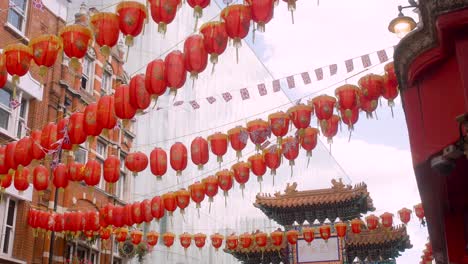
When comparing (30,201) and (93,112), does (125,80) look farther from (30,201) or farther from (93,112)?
(93,112)

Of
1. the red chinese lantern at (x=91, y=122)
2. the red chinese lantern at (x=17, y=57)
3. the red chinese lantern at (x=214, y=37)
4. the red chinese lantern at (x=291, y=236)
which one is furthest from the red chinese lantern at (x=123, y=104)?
the red chinese lantern at (x=291, y=236)

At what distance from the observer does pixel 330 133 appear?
1405 centimetres

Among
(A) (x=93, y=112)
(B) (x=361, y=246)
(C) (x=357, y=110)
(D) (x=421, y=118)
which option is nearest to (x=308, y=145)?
(C) (x=357, y=110)

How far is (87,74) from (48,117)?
3899 mm

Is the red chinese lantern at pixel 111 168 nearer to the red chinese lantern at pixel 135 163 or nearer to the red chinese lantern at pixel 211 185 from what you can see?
the red chinese lantern at pixel 135 163

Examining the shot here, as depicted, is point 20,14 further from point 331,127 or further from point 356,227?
point 356,227

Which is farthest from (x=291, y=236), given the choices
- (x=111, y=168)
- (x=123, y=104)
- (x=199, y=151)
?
(x=123, y=104)

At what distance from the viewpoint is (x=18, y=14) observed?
19.5 meters

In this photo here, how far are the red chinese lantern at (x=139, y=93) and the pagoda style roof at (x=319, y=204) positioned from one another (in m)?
16.2

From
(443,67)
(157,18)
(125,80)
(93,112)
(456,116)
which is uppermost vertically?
(125,80)

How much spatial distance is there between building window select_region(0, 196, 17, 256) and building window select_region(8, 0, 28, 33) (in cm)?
597

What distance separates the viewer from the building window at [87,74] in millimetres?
23297

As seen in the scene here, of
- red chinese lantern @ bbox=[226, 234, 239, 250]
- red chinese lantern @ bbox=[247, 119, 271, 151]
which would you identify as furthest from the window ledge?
red chinese lantern @ bbox=[226, 234, 239, 250]

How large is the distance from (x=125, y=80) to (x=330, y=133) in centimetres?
1507
